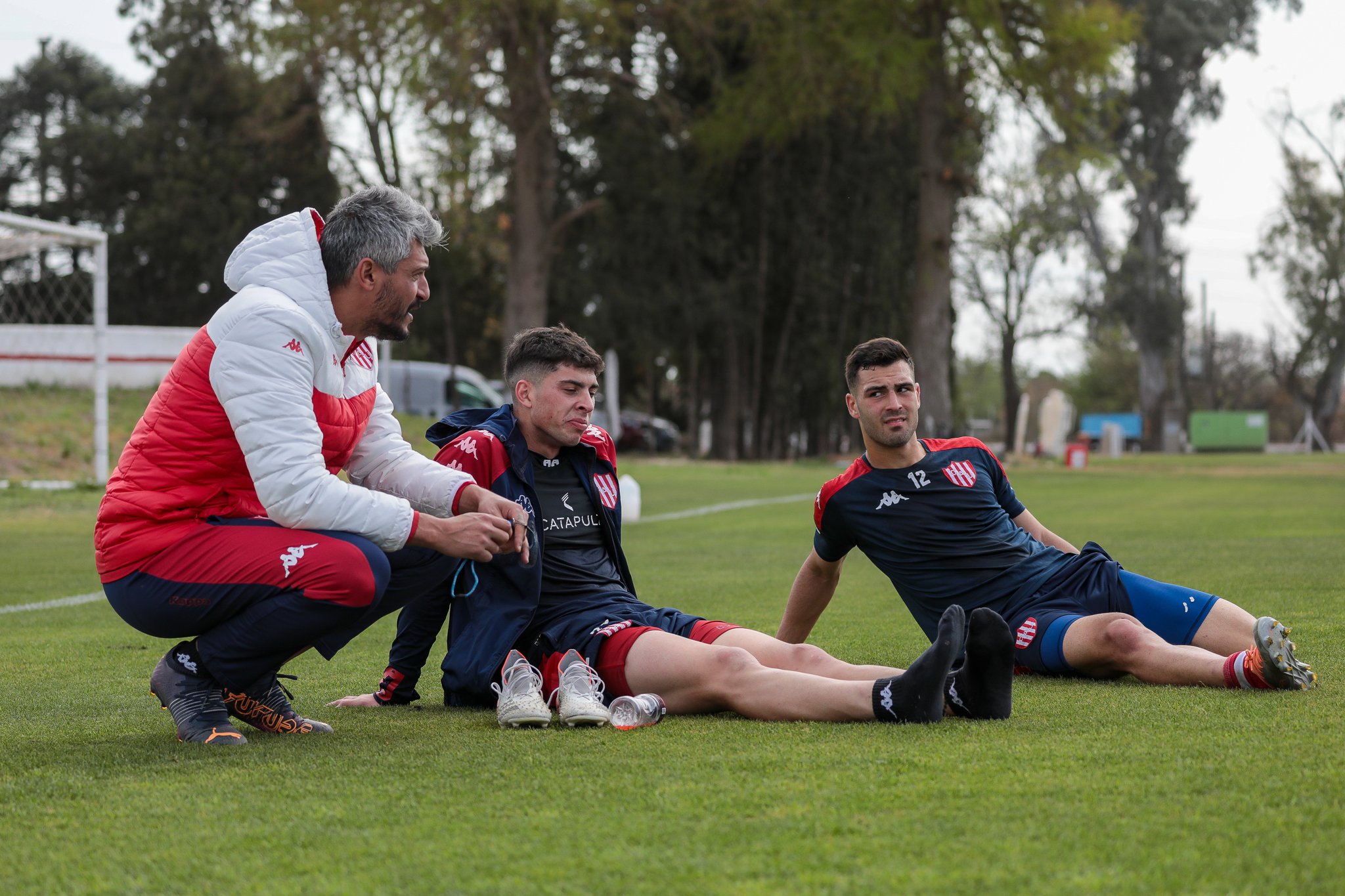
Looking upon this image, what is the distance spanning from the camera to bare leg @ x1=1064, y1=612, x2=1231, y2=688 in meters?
3.99

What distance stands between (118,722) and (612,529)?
1.56 meters

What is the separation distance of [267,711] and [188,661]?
266 mm

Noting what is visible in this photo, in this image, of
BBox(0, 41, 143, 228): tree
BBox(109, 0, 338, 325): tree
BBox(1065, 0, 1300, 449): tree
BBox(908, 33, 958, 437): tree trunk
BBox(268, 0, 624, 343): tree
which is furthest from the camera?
BBox(1065, 0, 1300, 449): tree

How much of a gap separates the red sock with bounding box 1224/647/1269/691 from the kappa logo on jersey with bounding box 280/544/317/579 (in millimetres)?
2637

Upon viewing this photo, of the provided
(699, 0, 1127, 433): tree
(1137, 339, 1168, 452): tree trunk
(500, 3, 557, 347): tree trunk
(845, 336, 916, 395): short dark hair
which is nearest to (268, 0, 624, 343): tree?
(500, 3, 557, 347): tree trunk

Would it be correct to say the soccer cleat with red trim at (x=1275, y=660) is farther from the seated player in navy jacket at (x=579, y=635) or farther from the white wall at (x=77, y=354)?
the white wall at (x=77, y=354)

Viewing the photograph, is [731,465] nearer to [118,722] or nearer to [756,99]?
[756,99]

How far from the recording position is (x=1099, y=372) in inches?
3105

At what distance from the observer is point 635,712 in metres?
3.58

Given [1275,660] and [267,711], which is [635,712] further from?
[1275,660]

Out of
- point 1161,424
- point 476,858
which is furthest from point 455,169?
point 1161,424

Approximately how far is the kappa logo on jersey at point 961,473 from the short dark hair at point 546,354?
1.27 m

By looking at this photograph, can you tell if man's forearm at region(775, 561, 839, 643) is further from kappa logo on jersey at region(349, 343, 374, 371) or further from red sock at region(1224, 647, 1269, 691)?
A: kappa logo on jersey at region(349, 343, 374, 371)

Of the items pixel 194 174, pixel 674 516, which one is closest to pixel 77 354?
pixel 194 174
